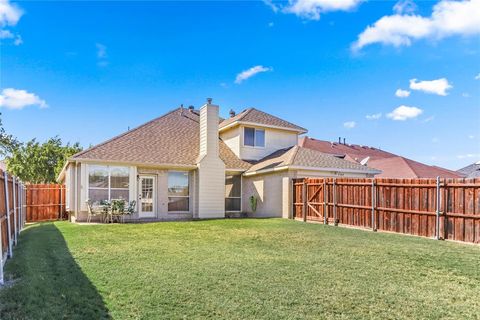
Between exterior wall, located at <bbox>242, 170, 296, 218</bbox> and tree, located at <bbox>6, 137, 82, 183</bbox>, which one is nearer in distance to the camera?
exterior wall, located at <bbox>242, 170, 296, 218</bbox>

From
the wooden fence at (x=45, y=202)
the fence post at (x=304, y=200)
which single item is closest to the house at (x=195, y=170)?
the fence post at (x=304, y=200)

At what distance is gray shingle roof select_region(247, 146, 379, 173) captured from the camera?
17.5 metres

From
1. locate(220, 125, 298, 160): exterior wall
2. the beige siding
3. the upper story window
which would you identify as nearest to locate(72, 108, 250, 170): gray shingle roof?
locate(220, 125, 298, 160): exterior wall

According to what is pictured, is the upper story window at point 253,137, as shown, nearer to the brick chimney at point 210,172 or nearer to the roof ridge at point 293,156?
the roof ridge at point 293,156

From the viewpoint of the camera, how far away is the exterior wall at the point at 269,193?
17203mm

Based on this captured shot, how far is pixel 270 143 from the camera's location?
21609mm

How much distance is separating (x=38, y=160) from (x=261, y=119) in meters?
24.1

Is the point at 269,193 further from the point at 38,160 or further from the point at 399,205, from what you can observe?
the point at 38,160

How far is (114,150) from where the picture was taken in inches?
675

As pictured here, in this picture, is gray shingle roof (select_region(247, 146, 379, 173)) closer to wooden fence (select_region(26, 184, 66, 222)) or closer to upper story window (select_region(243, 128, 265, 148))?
upper story window (select_region(243, 128, 265, 148))

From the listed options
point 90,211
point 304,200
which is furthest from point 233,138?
point 90,211

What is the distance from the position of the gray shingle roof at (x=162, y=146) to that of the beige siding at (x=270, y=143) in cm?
78

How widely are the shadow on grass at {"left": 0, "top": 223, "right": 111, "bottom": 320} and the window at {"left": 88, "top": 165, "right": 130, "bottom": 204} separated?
336 inches

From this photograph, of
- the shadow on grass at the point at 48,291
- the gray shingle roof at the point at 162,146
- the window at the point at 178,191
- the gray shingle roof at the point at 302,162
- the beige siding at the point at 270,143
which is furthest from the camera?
the beige siding at the point at 270,143
